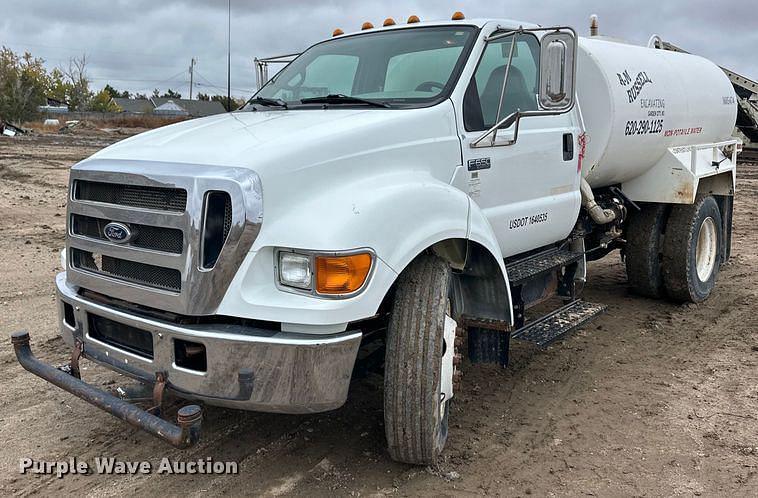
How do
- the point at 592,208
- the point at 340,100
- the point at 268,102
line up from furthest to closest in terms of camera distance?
1. the point at 592,208
2. the point at 268,102
3. the point at 340,100

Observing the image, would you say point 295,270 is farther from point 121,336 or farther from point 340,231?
point 121,336

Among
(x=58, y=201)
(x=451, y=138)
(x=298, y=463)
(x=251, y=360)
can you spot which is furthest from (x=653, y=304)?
(x=58, y=201)

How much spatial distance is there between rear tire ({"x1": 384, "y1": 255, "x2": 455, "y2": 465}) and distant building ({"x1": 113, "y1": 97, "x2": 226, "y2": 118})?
72.8 metres

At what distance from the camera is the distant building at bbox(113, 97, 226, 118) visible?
76750 millimetres

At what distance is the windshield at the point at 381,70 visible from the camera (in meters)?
3.95

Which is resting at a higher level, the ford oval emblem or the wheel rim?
the ford oval emblem

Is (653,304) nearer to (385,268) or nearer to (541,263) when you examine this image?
(541,263)

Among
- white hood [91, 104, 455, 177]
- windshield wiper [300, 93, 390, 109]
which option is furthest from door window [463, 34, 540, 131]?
windshield wiper [300, 93, 390, 109]

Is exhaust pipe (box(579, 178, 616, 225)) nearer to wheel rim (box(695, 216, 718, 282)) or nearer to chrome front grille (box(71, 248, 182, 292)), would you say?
wheel rim (box(695, 216, 718, 282))

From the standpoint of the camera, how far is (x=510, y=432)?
3982 mm

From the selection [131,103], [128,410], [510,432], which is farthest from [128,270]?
[131,103]

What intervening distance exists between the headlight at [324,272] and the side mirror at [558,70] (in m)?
1.55

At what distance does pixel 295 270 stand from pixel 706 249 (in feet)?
18.9

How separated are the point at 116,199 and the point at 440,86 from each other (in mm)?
1889
